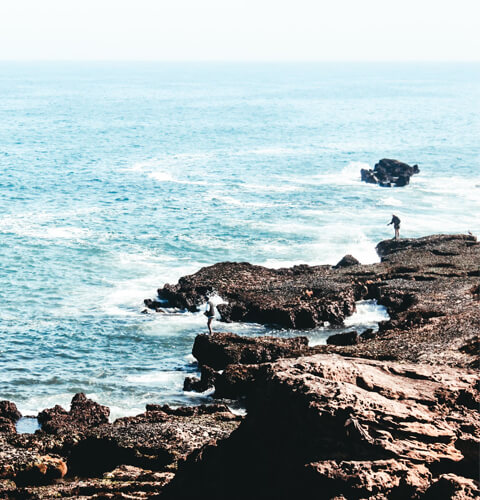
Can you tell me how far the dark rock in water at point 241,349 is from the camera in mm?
35094

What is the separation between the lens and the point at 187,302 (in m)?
44.8

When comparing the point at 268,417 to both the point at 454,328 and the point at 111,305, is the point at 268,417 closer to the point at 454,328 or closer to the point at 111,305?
the point at 454,328

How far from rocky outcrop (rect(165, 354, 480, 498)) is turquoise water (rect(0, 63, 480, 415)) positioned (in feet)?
50.6

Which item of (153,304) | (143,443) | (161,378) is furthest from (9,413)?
(153,304)

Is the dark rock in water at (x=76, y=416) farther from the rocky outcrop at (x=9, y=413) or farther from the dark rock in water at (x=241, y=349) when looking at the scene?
the dark rock in water at (x=241, y=349)

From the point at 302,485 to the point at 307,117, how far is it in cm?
14862

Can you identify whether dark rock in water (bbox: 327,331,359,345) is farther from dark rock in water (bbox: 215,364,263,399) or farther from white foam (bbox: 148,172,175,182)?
white foam (bbox: 148,172,175,182)

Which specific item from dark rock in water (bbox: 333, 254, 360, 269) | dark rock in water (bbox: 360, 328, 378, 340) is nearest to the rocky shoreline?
dark rock in water (bbox: 360, 328, 378, 340)

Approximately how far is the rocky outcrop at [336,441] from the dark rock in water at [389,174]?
239 feet

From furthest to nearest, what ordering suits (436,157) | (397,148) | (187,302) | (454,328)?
(397,148) < (436,157) < (187,302) < (454,328)

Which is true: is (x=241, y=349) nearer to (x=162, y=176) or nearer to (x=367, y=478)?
(x=367, y=478)

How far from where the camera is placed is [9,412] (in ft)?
98.4

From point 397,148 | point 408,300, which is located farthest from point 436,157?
point 408,300

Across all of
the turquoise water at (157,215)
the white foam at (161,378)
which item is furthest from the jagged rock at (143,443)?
the white foam at (161,378)
